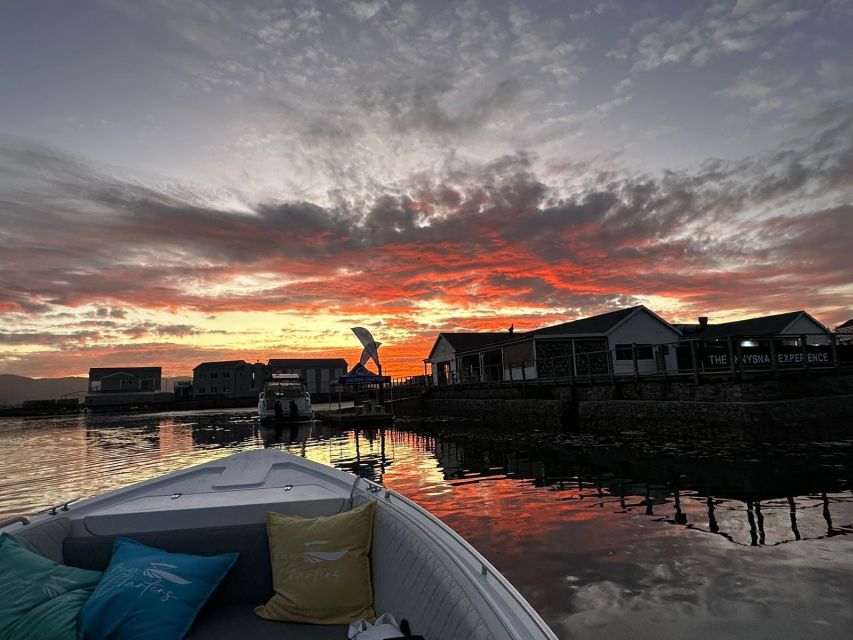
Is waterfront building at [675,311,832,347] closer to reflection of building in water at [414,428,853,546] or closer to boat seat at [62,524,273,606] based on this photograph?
reflection of building in water at [414,428,853,546]

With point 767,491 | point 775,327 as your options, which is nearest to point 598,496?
point 767,491

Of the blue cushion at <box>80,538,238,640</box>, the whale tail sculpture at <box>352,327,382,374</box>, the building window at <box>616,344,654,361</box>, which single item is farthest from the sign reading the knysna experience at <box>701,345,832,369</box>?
the blue cushion at <box>80,538,238,640</box>

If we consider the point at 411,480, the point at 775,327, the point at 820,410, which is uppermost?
the point at 775,327

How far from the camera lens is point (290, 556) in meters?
3.26

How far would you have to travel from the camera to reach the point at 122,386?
84188mm

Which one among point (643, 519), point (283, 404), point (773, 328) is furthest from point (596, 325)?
point (643, 519)

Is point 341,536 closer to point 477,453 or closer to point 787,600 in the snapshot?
point 787,600

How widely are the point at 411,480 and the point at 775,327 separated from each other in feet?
115

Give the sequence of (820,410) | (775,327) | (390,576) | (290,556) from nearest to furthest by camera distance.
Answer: (390,576)
(290,556)
(820,410)
(775,327)

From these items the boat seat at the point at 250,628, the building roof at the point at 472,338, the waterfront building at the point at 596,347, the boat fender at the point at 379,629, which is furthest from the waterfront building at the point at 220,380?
the boat fender at the point at 379,629

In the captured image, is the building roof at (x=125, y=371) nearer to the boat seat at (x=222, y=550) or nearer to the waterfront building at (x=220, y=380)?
the waterfront building at (x=220, y=380)

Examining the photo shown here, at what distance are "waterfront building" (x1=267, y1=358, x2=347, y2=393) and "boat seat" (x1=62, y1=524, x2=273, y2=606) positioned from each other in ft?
295

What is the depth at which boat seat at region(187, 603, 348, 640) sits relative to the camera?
9.75 feet

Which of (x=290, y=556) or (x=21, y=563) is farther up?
(x=21, y=563)
